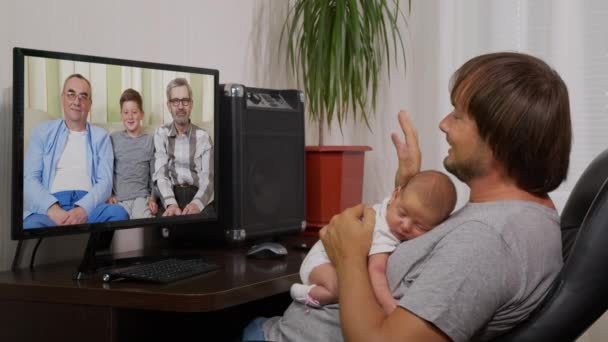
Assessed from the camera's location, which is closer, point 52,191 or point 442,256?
point 442,256

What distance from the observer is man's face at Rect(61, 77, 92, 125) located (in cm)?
179

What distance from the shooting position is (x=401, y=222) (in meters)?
1.49

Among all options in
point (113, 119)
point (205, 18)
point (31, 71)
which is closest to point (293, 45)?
point (205, 18)

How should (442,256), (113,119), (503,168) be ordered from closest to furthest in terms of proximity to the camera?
1. (442,256)
2. (503,168)
3. (113,119)

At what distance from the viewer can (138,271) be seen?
175 centimetres

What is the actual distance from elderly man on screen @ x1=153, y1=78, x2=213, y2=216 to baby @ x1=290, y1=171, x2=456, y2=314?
67 cm

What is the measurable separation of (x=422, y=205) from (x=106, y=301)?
0.67 m

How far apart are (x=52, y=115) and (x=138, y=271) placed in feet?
1.30

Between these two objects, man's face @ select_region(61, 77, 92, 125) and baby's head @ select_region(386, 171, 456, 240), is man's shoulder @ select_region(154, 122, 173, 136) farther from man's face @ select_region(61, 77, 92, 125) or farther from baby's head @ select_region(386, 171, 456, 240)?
baby's head @ select_region(386, 171, 456, 240)

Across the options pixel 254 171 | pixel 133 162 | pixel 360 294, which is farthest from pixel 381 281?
pixel 254 171

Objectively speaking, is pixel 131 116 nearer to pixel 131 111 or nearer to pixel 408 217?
pixel 131 111

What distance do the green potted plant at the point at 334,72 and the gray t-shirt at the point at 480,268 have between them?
4.52 ft

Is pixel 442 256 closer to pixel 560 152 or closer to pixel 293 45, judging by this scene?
pixel 560 152

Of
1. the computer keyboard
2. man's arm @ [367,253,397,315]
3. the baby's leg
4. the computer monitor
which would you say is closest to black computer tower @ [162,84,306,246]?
the computer monitor
